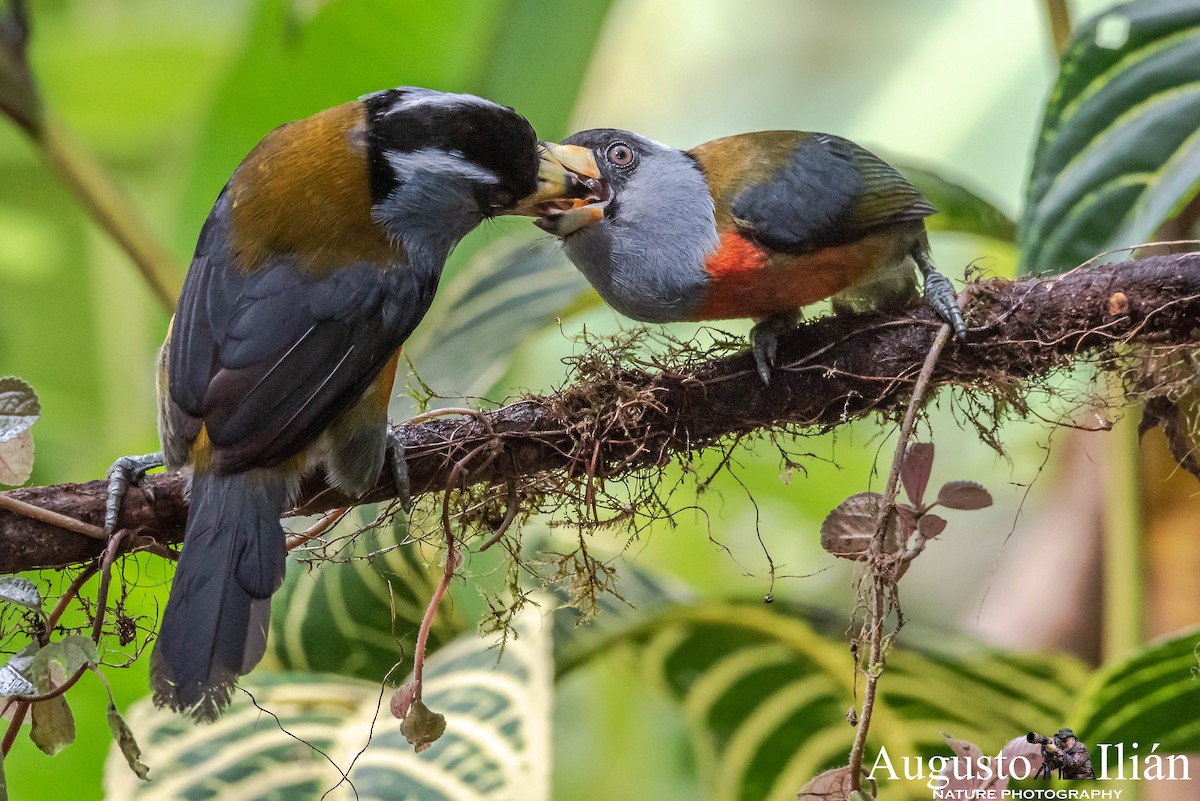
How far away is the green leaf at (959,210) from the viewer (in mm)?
1715

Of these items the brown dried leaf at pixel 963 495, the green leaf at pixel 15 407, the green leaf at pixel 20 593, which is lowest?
the green leaf at pixel 20 593

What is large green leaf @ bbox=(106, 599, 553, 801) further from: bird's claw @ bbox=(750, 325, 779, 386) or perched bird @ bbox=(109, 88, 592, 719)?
bird's claw @ bbox=(750, 325, 779, 386)

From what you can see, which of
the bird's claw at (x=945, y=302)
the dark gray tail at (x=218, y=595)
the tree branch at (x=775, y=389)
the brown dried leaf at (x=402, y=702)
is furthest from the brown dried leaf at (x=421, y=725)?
the bird's claw at (x=945, y=302)

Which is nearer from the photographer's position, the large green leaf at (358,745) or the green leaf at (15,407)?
the green leaf at (15,407)

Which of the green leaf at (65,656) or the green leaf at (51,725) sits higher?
the green leaf at (65,656)

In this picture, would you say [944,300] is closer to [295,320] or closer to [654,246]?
[654,246]

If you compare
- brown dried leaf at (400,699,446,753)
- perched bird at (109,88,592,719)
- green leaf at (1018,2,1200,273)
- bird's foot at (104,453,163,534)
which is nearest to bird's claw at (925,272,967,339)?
green leaf at (1018,2,1200,273)

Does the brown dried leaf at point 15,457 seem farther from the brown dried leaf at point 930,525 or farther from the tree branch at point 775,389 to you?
the brown dried leaf at point 930,525

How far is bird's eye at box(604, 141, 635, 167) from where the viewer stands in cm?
153

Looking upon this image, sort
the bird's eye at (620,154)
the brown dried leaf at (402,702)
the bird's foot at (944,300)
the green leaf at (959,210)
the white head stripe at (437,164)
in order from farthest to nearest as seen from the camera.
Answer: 1. the green leaf at (959,210)
2. the bird's eye at (620,154)
3. the white head stripe at (437,164)
4. the bird's foot at (944,300)
5. the brown dried leaf at (402,702)

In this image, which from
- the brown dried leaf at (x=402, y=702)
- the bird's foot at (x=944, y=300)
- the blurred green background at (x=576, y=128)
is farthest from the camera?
the blurred green background at (x=576, y=128)

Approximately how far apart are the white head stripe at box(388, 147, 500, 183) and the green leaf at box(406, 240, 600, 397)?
0.29m

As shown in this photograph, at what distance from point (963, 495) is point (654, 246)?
0.55 metres

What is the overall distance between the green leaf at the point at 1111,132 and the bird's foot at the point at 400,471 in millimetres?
957
